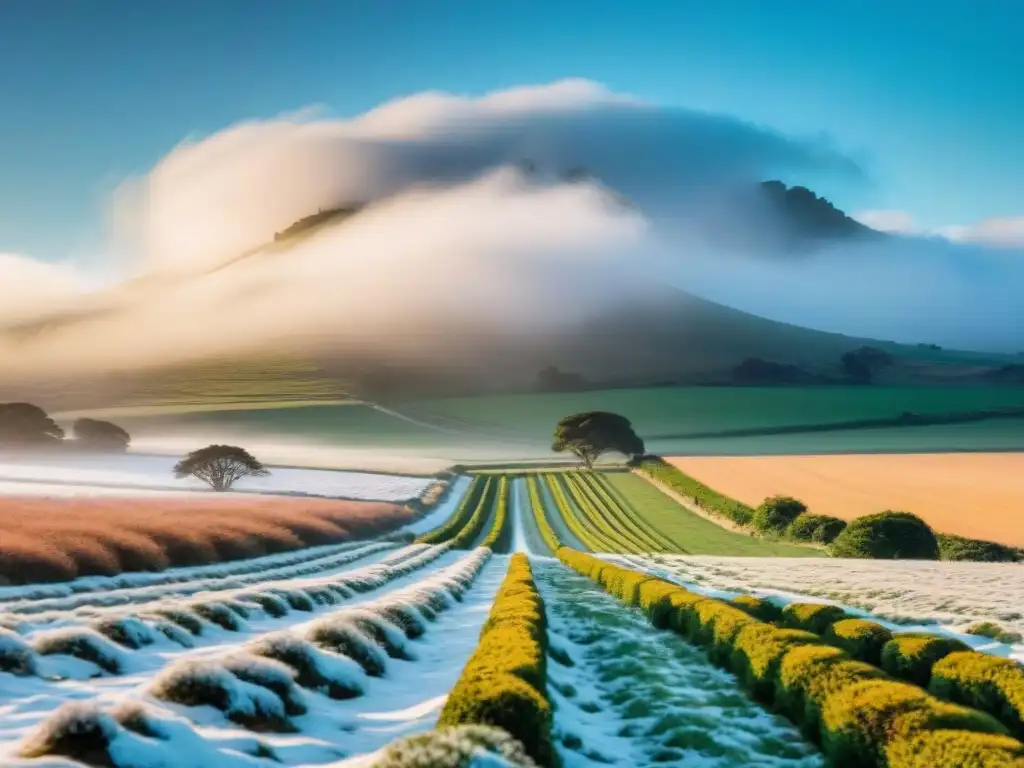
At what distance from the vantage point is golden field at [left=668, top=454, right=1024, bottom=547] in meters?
70.6

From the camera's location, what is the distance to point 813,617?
22016 mm

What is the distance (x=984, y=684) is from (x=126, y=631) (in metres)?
16.6

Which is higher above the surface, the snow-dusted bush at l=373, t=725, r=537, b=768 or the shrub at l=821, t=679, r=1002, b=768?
the snow-dusted bush at l=373, t=725, r=537, b=768

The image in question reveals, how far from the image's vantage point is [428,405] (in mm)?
196875

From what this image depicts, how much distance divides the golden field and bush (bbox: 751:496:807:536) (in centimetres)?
399

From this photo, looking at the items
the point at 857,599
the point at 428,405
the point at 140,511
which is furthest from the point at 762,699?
the point at 428,405

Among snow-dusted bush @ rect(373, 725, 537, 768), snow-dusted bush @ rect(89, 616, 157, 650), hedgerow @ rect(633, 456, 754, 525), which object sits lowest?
hedgerow @ rect(633, 456, 754, 525)

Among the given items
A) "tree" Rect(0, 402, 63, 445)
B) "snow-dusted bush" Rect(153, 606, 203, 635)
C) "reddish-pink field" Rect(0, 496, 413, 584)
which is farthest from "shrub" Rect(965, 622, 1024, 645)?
"tree" Rect(0, 402, 63, 445)

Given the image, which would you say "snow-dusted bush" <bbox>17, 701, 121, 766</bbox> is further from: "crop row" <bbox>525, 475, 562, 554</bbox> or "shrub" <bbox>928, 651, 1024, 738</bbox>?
"crop row" <bbox>525, 475, 562, 554</bbox>

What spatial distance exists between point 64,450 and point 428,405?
314 ft

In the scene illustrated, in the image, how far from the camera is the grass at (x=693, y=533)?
207 feet

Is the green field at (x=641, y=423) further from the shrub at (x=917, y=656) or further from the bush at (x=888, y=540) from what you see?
the shrub at (x=917, y=656)

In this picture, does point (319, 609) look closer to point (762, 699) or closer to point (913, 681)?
point (762, 699)

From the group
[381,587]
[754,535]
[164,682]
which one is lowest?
[754,535]
